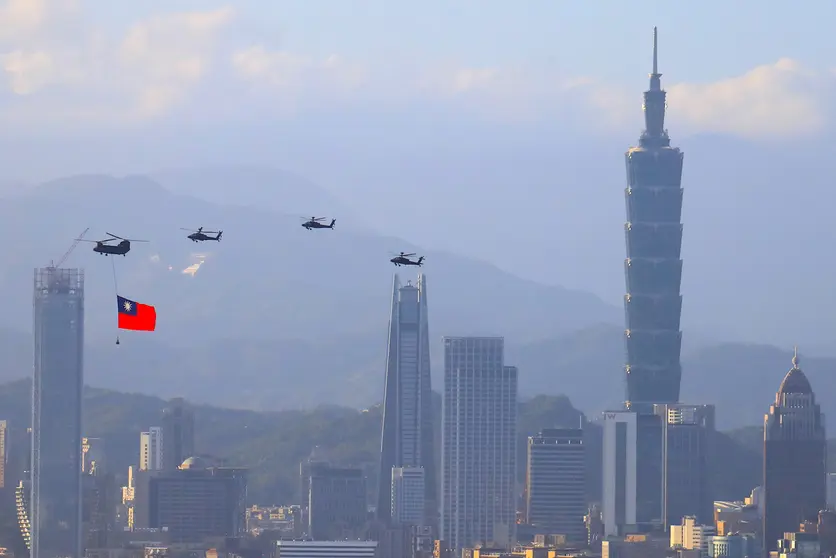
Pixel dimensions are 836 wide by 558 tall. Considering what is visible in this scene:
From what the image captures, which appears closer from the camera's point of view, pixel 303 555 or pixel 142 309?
pixel 142 309

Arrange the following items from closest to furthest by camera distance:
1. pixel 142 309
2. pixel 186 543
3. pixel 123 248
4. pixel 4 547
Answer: pixel 123 248 < pixel 142 309 < pixel 4 547 < pixel 186 543

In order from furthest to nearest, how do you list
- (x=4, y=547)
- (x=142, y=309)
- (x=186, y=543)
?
1. (x=186, y=543)
2. (x=4, y=547)
3. (x=142, y=309)

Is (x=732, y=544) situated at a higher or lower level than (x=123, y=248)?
lower

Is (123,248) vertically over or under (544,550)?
over

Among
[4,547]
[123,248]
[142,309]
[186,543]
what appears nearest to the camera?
[123,248]

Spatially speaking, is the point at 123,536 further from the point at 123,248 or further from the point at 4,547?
the point at 123,248

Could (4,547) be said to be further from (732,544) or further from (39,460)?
(732,544)

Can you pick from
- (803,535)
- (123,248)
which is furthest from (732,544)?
(123,248)

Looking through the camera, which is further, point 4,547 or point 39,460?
point 39,460

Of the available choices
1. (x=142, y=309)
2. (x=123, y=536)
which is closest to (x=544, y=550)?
(x=123, y=536)
